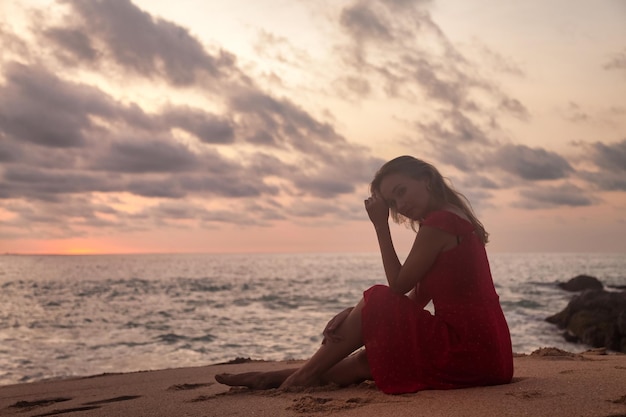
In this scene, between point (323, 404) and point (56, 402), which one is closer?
point (323, 404)

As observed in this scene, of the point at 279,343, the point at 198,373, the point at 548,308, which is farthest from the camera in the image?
the point at 548,308

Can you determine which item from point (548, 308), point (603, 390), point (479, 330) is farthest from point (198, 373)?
point (548, 308)

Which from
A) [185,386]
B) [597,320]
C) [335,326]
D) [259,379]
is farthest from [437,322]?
[597,320]

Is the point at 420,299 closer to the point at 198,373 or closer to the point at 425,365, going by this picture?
the point at 425,365

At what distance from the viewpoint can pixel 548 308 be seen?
24547 mm

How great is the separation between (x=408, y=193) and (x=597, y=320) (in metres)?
14.0

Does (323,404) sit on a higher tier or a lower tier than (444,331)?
lower

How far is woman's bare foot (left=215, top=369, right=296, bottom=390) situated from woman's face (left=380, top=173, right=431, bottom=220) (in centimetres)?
157

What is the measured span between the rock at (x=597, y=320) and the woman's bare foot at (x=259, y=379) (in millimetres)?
11485

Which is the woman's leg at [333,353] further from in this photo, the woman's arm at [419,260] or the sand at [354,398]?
the woman's arm at [419,260]

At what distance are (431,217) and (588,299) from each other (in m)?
16.9

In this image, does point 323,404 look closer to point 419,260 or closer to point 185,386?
point 419,260

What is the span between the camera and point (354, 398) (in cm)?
377

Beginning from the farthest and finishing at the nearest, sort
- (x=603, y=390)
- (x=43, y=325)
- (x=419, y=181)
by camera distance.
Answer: (x=43, y=325) < (x=419, y=181) < (x=603, y=390)
